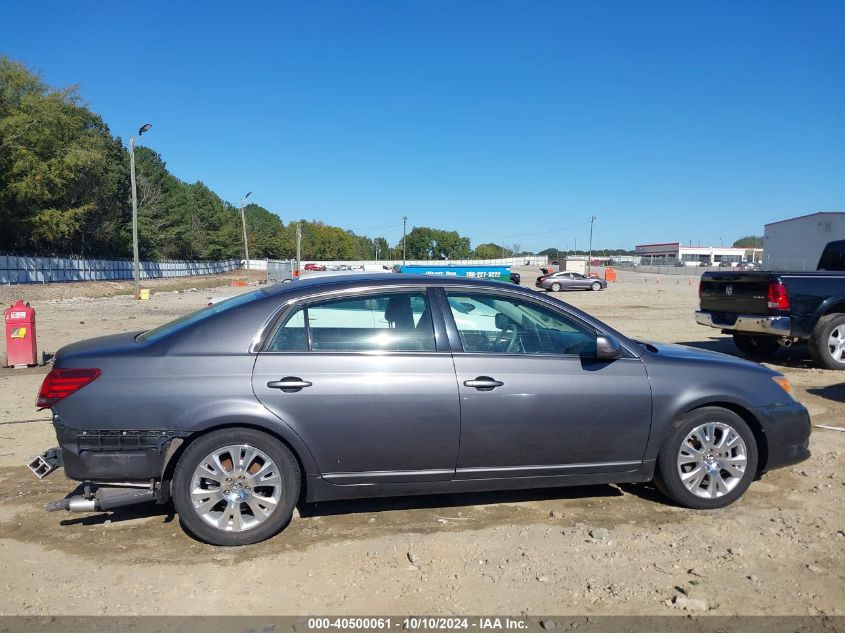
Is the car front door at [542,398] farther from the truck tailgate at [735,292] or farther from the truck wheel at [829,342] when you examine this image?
the truck wheel at [829,342]

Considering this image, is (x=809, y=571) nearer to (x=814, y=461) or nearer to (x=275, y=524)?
(x=814, y=461)

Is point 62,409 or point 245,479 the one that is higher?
point 62,409

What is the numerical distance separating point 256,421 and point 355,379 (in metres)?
0.62

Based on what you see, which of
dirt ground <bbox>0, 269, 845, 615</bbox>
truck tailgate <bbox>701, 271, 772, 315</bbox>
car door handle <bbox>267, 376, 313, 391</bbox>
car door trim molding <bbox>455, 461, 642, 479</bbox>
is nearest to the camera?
dirt ground <bbox>0, 269, 845, 615</bbox>

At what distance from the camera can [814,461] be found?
16.5 feet

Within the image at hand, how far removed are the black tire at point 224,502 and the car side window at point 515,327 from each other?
53.7 inches

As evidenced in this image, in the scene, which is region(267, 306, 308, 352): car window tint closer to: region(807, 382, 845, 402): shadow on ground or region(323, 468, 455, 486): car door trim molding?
region(323, 468, 455, 486): car door trim molding

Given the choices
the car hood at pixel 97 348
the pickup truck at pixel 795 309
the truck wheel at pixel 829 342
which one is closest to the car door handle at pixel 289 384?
the car hood at pixel 97 348

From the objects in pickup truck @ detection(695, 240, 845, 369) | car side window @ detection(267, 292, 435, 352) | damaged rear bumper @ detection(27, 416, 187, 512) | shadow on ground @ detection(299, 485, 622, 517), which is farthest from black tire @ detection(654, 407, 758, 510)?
pickup truck @ detection(695, 240, 845, 369)

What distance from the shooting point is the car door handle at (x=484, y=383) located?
3.74 meters

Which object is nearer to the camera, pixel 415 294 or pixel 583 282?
pixel 415 294

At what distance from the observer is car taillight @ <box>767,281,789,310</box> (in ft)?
27.5

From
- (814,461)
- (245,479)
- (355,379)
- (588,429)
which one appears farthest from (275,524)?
(814,461)

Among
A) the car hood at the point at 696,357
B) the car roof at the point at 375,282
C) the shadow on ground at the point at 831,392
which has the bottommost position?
the shadow on ground at the point at 831,392
